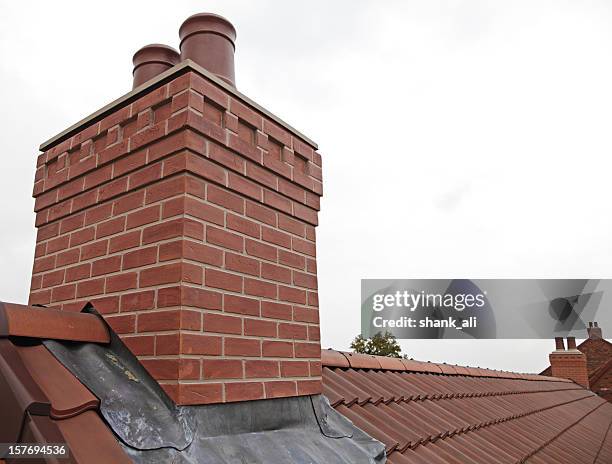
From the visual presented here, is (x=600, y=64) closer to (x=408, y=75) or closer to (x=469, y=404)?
(x=408, y=75)

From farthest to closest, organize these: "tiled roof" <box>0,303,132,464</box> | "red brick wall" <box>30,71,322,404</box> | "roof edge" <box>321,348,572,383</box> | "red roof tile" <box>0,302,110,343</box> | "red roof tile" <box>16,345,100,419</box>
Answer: "roof edge" <box>321,348,572,383</box> → "red brick wall" <box>30,71,322,404</box> → "red roof tile" <box>0,302,110,343</box> → "red roof tile" <box>16,345,100,419</box> → "tiled roof" <box>0,303,132,464</box>

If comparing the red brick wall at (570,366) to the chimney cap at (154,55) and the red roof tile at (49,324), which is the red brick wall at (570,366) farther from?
the red roof tile at (49,324)

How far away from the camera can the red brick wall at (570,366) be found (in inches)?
703

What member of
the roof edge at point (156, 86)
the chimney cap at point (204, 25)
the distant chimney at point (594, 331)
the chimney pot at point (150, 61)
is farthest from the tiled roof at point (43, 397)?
the distant chimney at point (594, 331)

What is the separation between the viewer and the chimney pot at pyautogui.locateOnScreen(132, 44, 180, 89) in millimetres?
2270

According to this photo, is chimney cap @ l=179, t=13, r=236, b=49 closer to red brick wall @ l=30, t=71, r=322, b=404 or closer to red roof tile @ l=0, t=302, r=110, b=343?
red brick wall @ l=30, t=71, r=322, b=404

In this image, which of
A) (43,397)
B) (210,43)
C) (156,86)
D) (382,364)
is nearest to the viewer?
(43,397)

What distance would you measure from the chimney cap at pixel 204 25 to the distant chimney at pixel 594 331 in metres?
30.3

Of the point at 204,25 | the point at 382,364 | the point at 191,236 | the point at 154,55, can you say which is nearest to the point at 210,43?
the point at 204,25

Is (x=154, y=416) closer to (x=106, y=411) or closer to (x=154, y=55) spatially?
(x=106, y=411)

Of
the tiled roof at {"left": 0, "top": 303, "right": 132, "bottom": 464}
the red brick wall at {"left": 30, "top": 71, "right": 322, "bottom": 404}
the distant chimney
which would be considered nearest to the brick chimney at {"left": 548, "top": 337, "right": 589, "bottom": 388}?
the distant chimney

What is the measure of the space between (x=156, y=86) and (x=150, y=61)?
18.5 inches

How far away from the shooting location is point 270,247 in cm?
207

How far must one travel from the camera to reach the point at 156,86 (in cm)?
191
